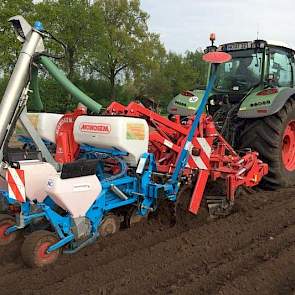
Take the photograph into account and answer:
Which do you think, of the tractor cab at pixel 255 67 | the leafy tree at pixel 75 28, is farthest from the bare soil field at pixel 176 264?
the leafy tree at pixel 75 28

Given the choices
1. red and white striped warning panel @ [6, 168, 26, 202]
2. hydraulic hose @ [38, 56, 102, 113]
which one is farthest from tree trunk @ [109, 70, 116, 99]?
red and white striped warning panel @ [6, 168, 26, 202]

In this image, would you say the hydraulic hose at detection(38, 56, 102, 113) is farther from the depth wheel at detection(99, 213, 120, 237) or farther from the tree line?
the tree line

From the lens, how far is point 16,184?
3688 mm

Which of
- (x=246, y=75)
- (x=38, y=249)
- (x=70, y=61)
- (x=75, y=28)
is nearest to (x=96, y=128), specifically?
(x=38, y=249)

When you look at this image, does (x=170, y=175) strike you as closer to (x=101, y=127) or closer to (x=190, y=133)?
(x=190, y=133)

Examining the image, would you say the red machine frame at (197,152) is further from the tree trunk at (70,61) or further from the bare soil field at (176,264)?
the tree trunk at (70,61)

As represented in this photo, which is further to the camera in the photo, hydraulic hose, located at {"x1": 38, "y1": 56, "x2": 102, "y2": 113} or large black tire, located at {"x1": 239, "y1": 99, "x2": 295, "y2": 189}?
large black tire, located at {"x1": 239, "y1": 99, "x2": 295, "y2": 189}

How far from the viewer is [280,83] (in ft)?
22.3

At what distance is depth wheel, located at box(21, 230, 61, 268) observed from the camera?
344 cm

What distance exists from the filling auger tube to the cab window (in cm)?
368

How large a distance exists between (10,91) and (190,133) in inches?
69.7

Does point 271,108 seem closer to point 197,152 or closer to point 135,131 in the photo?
point 197,152

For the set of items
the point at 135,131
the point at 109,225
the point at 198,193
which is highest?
the point at 135,131

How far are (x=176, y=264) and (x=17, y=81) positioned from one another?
7.10ft
